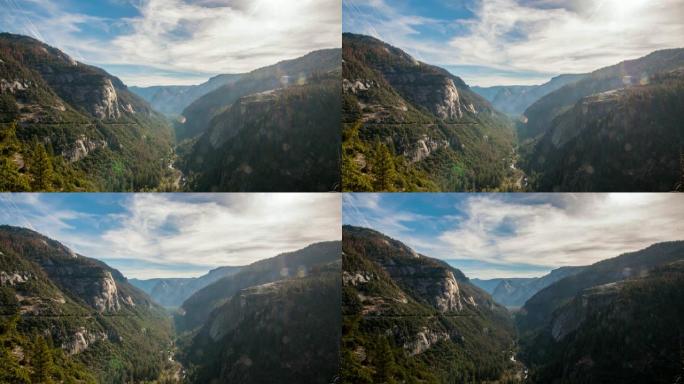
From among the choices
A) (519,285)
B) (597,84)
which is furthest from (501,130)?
(519,285)

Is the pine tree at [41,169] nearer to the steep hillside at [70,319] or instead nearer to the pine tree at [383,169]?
the steep hillside at [70,319]

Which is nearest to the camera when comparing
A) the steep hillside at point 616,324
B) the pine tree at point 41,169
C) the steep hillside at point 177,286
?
the pine tree at point 41,169

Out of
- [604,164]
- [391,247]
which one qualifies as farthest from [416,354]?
[604,164]

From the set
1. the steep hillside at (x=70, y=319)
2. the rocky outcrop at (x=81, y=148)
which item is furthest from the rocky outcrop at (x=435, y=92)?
the steep hillside at (x=70, y=319)

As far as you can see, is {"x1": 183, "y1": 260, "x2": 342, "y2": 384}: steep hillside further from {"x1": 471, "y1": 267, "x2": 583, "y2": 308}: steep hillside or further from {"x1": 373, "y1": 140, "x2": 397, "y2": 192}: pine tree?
{"x1": 471, "y1": 267, "x2": 583, "y2": 308}: steep hillside

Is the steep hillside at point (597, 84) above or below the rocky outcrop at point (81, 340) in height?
above
